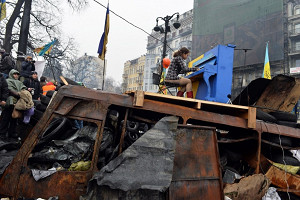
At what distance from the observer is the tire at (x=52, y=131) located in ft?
13.4

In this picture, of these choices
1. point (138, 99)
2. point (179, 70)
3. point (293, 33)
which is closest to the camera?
point (138, 99)

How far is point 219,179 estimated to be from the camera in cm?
334

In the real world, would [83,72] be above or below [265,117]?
above

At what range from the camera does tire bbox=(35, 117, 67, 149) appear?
4.09 metres

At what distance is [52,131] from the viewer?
4.25 meters

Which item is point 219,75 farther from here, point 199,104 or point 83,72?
point 83,72

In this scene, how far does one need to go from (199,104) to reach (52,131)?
2927mm

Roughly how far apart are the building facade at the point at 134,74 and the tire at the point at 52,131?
59251mm

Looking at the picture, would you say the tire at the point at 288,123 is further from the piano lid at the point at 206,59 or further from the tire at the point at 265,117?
A: the piano lid at the point at 206,59

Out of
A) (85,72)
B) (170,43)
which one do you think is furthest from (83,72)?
(170,43)

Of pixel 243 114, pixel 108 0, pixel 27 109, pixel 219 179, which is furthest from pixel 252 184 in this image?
pixel 108 0

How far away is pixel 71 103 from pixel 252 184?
3.30 meters

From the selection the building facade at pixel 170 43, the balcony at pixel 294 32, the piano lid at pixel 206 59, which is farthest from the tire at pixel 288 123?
the building facade at pixel 170 43

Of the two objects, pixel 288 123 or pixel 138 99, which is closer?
pixel 138 99
